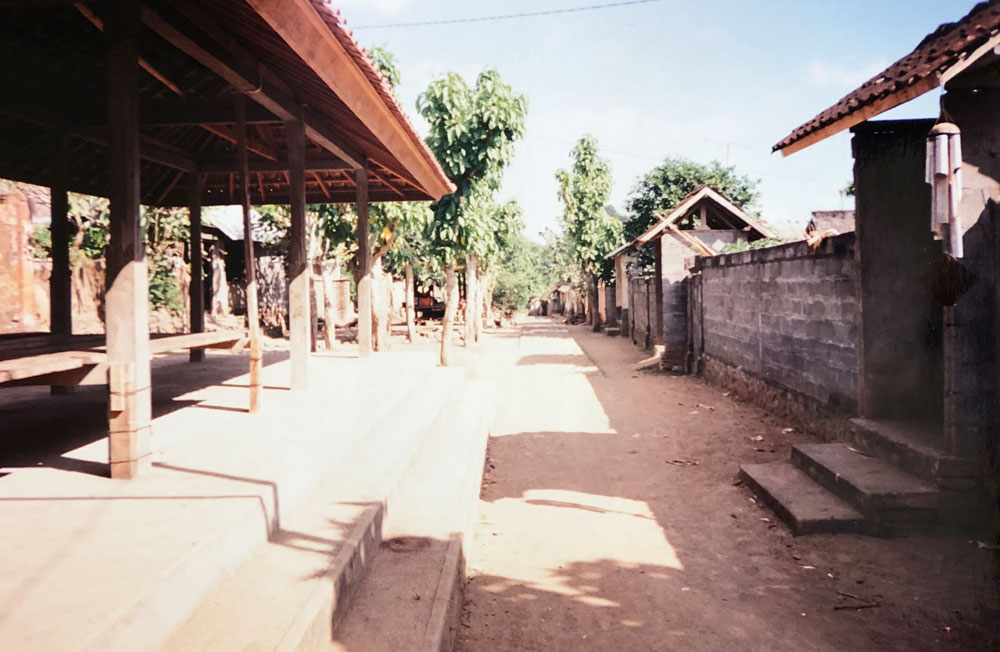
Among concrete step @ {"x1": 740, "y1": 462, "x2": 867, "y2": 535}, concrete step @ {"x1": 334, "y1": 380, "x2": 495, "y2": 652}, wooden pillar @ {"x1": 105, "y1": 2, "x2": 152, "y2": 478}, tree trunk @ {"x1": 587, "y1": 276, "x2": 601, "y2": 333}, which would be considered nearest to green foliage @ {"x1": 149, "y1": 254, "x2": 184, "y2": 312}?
concrete step @ {"x1": 334, "y1": 380, "x2": 495, "y2": 652}

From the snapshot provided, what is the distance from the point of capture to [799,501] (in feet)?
17.2

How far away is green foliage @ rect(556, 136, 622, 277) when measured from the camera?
31047mm

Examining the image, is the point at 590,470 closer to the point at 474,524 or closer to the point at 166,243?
the point at 474,524

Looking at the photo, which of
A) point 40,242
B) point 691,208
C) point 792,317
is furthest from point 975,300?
point 40,242

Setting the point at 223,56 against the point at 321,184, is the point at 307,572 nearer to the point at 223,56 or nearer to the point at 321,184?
the point at 223,56

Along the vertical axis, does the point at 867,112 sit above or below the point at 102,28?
below

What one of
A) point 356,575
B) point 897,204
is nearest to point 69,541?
point 356,575

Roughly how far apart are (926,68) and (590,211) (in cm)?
2694

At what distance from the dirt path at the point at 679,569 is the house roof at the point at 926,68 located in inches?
127

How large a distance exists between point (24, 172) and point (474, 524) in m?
7.10

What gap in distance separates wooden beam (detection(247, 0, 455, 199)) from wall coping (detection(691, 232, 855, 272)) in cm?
480

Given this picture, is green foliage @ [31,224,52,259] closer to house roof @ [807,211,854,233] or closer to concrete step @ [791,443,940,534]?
concrete step @ [791,443,940,534]

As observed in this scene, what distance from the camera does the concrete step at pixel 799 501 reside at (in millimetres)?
4840

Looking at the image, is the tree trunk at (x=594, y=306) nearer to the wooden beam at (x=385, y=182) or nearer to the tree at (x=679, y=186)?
the tree at (x=679, y=186)
